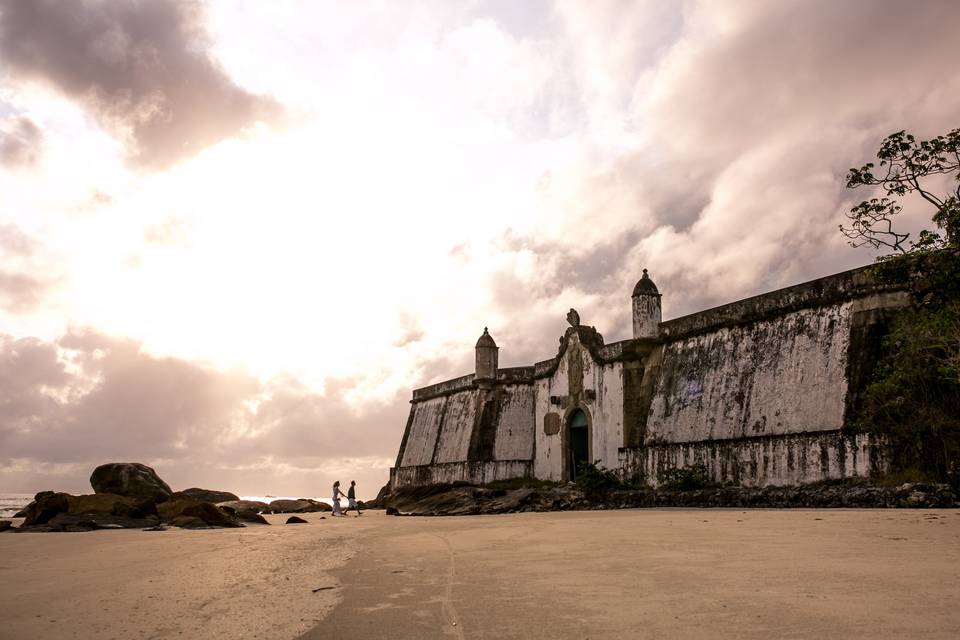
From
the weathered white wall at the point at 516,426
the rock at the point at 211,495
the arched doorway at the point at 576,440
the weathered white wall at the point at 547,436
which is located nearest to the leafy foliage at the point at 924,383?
the arched doorway at the point at 576,440

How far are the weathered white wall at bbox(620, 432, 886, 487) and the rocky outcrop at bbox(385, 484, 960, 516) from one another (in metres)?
0.53

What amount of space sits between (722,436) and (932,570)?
12205 millimetres

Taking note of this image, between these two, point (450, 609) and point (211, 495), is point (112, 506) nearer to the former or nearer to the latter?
point (450, 609)

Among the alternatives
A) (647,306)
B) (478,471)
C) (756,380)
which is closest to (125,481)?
(478,471)

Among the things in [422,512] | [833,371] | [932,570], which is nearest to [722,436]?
[833,371]

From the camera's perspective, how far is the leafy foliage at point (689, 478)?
54.4ft

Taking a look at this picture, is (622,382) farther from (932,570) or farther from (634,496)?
(932,570)

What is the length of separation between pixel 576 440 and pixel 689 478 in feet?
25.4

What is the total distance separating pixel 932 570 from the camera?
5242 mm

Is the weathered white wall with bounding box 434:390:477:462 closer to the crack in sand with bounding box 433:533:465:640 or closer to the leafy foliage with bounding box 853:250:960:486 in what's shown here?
the leafy foliage with bounding box 853:250:960:486

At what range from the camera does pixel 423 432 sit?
32.9 metres

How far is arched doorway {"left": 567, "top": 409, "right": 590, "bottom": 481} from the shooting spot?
78.4 feet

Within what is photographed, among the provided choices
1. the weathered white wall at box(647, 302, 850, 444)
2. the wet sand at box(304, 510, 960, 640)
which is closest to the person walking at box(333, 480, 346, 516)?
the weathered white wall at box(647, 302, 850, 444)

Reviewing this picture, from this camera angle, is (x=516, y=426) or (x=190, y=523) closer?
(x=190, y=523)
